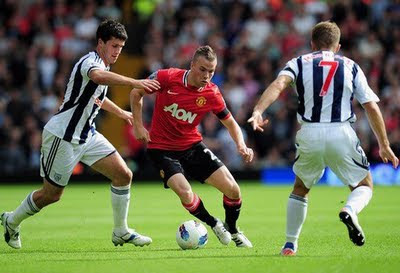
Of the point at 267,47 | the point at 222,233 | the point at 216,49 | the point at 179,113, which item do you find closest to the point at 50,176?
the point at 179,113

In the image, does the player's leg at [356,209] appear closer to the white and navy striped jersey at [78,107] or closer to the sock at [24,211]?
the white and navy striped jersey at [78,107]

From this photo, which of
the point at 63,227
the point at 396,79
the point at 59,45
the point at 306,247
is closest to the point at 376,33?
the point at 396,79

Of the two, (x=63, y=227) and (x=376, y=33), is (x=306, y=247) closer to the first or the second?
(x=63, y=227)

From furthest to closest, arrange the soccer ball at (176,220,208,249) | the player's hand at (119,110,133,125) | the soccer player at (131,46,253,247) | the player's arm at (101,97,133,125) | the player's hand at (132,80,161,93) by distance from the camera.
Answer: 1. the player's hand at (119,110,133,125)
2. the player's arm at (101,97,133,125)
3. the soccer player at (131,46,253,247)
4. the soccer ball at (176,220,208,249)
5. the player's hand at (132,80,161,93)

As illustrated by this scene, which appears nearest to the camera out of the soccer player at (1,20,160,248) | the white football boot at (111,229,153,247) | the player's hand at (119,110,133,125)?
the soccer player at (1,20,160,248)

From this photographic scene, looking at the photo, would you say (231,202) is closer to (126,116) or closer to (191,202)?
(191,202)

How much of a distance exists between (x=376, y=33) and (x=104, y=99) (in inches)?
500

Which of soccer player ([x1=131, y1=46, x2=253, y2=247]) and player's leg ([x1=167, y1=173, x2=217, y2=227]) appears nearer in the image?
player's leg ([x1=167, y1=173, x2=217, y2=227])

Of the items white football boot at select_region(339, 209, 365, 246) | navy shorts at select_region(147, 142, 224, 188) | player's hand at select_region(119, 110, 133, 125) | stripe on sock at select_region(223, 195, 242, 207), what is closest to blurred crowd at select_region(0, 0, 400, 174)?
player's hand at select_region(119, 110, 133, 125)

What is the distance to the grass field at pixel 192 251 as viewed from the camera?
7.90 meters

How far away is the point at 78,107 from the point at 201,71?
4.15 feet

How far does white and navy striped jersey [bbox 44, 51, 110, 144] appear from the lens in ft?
30.3

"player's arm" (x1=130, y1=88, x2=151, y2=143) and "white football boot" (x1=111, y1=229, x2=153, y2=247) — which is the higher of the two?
"player's arm" (x1=130, y1=88, x2=151, y2=143)

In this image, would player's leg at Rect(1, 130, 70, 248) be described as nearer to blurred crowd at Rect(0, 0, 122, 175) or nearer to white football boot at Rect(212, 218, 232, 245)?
white football boot at Rect(212, 218, 232, 245)
